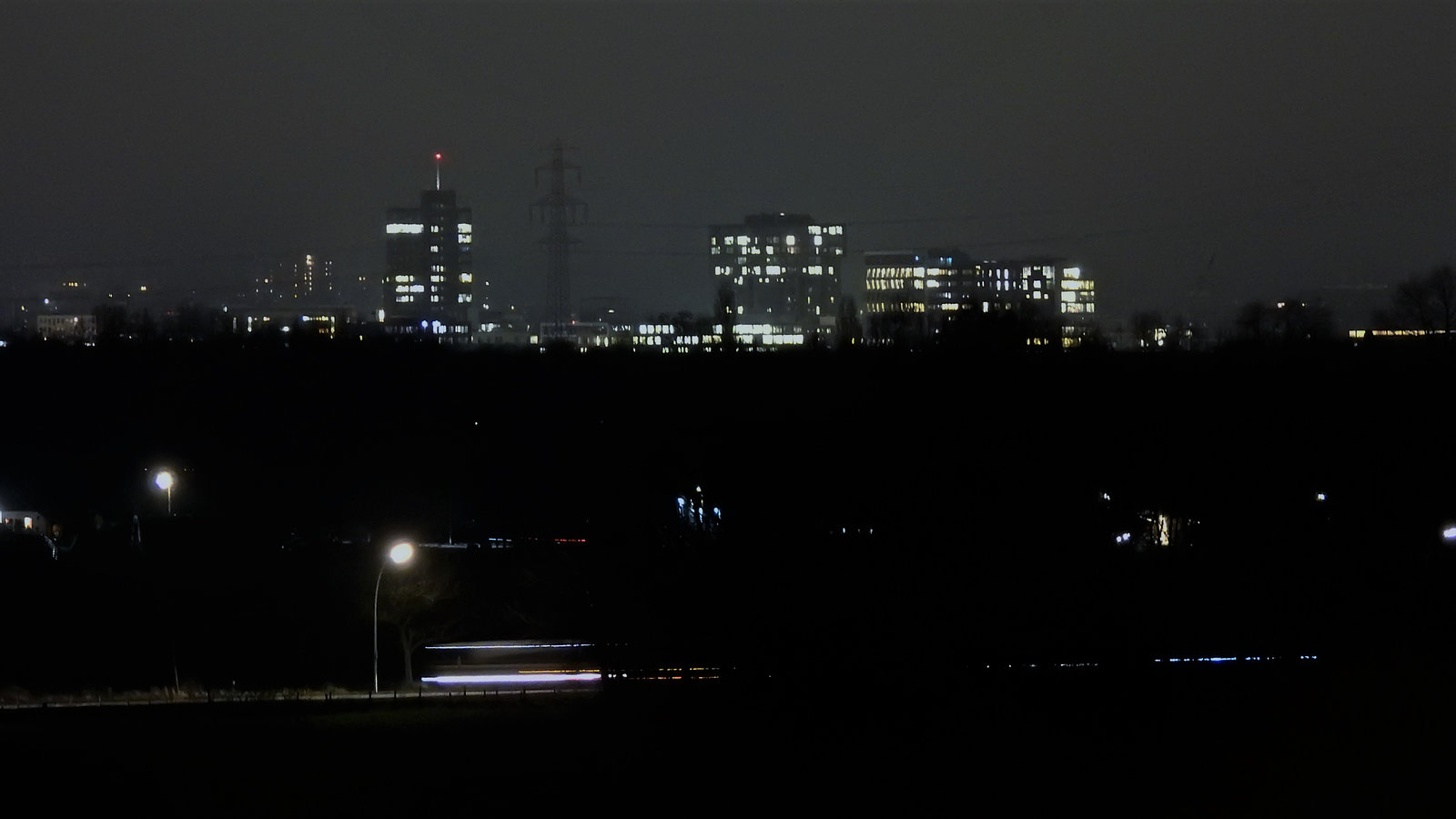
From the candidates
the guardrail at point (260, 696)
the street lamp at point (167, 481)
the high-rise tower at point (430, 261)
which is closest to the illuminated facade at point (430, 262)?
the high-rise tower at point (430, 261)

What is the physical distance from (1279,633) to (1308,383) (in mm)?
2682

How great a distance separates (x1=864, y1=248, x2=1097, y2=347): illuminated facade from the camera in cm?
1895

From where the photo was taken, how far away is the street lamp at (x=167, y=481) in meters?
14.3

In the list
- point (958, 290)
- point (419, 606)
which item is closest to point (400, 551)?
point (419, 606)

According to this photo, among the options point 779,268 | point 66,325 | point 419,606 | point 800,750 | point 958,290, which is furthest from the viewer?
point 779,268

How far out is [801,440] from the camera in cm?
1020

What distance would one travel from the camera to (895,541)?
8977mm

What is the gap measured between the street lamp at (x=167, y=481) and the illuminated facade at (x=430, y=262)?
45.5ft

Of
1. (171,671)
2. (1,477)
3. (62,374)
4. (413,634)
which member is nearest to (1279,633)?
(413,634)

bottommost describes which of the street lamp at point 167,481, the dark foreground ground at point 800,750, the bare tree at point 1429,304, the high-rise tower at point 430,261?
the dark foreground ground at point 800,750

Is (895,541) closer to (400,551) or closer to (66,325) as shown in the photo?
(400,551)

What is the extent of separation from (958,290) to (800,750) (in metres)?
17.3

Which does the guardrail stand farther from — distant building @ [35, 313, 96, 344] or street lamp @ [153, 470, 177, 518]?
distant building @ [35, 313, 96, 344]

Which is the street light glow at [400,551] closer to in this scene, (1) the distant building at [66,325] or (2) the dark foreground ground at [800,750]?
(2) the dark foreground ground at [800,750]
